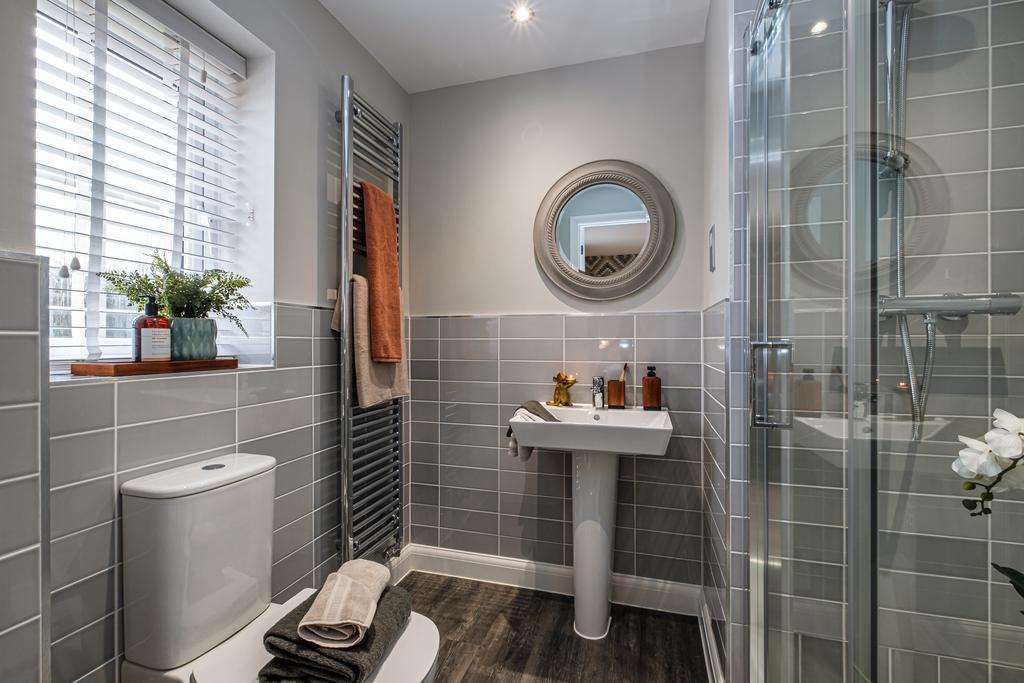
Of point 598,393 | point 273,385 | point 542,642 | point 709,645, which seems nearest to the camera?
point 273,385

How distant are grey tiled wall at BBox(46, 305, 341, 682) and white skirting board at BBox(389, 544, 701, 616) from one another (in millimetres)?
626

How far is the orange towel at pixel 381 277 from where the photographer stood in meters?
1.81

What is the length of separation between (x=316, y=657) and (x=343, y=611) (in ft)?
0.31

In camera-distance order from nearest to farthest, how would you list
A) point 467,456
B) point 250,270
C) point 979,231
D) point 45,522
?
point 979,231, point 45,522, point 250,270, point 467,456

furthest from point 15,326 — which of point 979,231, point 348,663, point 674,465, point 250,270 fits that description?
point 674,465

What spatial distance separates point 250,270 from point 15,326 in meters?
0.72

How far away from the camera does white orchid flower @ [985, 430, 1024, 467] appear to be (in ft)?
2.16

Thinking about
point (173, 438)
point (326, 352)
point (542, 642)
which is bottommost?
point (542, 642)

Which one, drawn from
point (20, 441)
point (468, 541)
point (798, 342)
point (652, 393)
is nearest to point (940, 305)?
point (798, 342)

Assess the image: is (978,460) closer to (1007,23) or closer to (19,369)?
(1007,23)

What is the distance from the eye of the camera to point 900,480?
76 centimetres

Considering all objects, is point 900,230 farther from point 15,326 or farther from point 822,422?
point 15,326

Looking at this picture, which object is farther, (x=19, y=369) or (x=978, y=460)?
(x=19, y=369)

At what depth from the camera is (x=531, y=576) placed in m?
2.11
